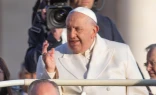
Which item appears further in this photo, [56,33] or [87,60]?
[56,33]

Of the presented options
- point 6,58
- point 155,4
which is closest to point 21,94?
point 155,4

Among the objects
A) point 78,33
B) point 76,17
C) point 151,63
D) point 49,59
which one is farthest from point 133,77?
point 151,63

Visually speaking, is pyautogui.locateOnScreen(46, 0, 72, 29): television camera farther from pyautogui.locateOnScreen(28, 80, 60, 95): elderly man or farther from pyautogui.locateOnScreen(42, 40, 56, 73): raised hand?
pyautogui.locateOnScreen(28, 80, 60, 95): elderly man

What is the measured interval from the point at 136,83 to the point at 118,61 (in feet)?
3.38

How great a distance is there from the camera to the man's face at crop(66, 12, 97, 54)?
8688 mm

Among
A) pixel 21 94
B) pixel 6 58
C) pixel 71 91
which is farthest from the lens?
pixel 6 58

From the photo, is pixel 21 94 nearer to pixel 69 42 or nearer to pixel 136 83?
pixel 69 42

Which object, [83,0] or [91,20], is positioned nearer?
[91,20]

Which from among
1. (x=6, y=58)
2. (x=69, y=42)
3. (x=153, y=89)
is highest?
(x=69, y=42)

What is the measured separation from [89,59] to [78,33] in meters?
0.27

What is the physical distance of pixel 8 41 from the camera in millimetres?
14891

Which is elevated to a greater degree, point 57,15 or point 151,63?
point 57,15

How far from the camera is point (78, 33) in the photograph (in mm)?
8719

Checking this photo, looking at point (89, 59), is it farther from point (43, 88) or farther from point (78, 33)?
point (43, 88)
